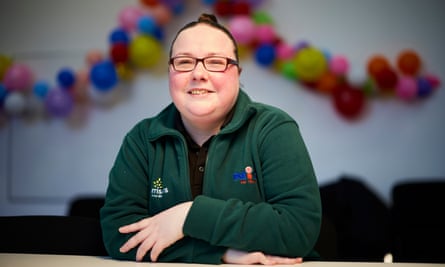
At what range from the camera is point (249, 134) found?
1213mm

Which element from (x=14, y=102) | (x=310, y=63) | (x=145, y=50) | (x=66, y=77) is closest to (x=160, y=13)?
(x=145, y=50)

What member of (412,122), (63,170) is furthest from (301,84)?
(63,170)

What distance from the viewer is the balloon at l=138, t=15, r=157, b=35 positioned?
121 inches

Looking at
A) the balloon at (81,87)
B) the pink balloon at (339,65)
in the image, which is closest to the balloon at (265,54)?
the pink balloon at (339,65)

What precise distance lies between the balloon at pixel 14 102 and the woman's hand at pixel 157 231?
2.37m

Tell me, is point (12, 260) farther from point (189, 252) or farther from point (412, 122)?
point (412, 122)

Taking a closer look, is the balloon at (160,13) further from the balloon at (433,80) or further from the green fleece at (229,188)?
the green fleece at (229,188)

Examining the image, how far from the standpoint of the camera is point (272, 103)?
10.1ft

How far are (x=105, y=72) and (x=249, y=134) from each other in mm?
2077

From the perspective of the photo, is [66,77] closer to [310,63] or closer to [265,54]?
[265,54]

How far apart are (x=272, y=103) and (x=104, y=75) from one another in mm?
1074

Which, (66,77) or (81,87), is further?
(81,87)

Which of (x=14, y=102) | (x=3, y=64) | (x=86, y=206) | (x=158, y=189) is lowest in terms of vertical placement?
(x=86, y=206)

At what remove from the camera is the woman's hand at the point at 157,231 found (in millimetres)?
1081
